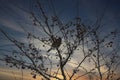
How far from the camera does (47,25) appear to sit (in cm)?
1138

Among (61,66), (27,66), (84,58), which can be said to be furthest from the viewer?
(84,58)

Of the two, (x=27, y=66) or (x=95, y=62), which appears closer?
(x=27, y=66)

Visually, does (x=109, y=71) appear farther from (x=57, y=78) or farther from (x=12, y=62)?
(x=12, y=62)

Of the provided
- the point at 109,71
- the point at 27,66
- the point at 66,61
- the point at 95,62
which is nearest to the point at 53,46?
the point at 66,61

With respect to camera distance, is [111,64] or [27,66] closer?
[27,66]

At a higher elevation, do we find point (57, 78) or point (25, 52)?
point (25, 52)

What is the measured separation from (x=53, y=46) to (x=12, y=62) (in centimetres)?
237

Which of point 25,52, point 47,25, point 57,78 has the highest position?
point 47,25

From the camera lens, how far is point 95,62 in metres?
13.4

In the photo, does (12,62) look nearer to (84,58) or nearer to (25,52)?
(25,52)

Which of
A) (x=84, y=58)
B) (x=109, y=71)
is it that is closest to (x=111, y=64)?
(x=109, y=71)

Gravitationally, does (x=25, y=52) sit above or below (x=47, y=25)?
below

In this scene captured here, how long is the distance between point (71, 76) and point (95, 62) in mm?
2322

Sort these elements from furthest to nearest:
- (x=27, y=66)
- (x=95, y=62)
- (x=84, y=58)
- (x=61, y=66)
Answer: (x=95, y=62) → (x=84, y=58) → (x=61, y=66) → (x=27, y=66)
